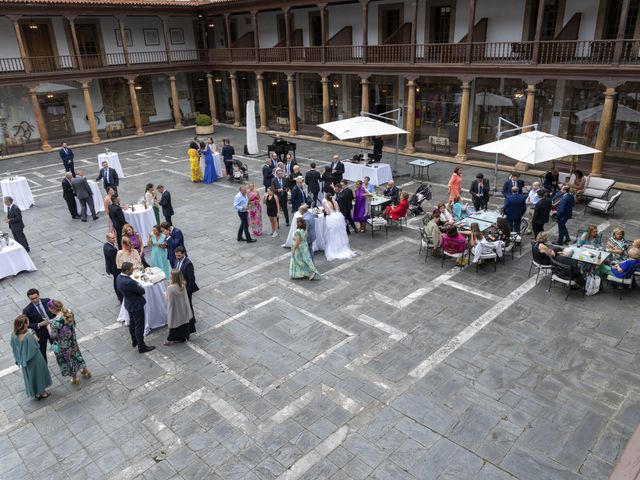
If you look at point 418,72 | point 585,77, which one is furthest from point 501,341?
point 418,72

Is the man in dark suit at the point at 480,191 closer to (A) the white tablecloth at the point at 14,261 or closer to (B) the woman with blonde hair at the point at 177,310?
(B) the woman with blonde hair at the point at 177,310

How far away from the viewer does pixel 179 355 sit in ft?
26.5

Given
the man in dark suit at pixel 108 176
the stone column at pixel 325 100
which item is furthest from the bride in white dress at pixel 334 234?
the stone column at pixel 325 100

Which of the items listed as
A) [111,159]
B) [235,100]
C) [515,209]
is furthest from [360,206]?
[235,100]

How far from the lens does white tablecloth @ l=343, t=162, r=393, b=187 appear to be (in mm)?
16766

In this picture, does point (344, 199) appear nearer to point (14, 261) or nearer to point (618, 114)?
point (14, 261)

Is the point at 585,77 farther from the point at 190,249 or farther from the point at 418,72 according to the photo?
the point at 190,249

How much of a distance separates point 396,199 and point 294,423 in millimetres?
8237

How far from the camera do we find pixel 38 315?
7.20 metres

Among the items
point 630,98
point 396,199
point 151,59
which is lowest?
point 396,199

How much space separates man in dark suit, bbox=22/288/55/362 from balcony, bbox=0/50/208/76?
20.5 metres

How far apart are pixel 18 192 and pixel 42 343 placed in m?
10.2

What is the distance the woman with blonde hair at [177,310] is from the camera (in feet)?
25.6

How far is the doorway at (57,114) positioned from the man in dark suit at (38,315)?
2384cm
